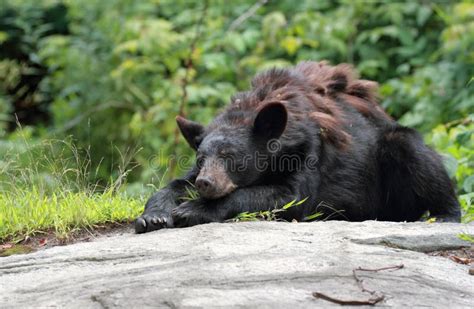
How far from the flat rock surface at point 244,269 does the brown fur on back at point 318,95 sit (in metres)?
1.35

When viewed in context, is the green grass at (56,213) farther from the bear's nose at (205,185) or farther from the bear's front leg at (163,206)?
the bear's nose at (205,185)

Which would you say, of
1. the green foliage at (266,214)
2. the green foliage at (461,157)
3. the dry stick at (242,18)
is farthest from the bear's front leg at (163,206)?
the dry stick at (242,18)

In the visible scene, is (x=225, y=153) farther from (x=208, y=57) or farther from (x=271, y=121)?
(x=208, y=57)

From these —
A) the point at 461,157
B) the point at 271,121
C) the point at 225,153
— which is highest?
the point at 271,121

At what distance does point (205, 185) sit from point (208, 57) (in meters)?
6.77

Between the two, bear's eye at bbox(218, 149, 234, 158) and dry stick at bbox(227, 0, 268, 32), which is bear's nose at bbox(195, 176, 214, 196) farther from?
dry stick at bbox(227, 0, 268, 32)

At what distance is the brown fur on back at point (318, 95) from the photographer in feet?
21.1

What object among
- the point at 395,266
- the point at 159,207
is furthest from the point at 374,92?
the point at 395,266

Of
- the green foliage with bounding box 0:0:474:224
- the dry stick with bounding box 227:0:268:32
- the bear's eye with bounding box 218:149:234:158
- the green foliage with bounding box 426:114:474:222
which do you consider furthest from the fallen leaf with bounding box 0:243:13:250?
the dry stick with bounding box 227:0:268:32

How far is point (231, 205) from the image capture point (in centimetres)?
574

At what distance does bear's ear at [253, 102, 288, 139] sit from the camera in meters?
5.98

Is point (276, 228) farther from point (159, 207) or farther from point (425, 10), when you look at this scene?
point (425, 10)

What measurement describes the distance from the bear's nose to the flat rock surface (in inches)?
22.2

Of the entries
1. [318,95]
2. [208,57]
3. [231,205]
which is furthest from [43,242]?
[208,57]
